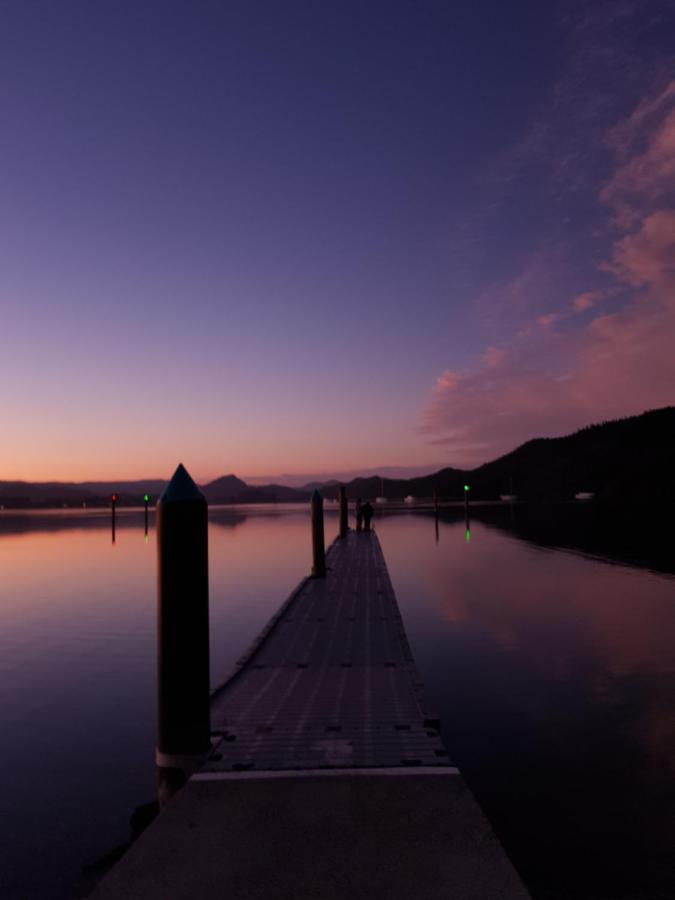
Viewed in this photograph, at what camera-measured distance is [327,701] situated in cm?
864

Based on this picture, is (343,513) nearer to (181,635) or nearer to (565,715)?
(565,715)

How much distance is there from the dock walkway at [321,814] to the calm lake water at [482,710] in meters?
1.49

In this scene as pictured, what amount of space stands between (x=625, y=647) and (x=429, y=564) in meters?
17.6

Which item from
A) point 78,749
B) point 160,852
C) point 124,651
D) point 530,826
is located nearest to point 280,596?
point 124,651

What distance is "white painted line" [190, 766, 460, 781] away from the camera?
5922mm

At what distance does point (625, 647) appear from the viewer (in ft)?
50.3

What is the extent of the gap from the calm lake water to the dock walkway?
149cm

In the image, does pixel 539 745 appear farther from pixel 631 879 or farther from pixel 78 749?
pixel 78 749

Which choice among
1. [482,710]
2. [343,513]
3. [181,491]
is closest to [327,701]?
[181,491]

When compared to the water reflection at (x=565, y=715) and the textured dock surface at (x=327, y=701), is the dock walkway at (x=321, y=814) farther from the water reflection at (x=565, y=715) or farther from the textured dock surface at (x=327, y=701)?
the water reflection at (x=565, y=715)

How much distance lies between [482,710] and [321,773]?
19.9ft

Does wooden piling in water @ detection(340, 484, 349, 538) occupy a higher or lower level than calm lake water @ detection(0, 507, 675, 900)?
higher

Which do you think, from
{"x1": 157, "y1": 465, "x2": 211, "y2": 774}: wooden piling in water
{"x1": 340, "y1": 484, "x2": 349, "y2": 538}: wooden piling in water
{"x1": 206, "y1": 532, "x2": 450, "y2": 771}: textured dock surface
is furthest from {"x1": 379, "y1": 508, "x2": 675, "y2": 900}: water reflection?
{"x1": 340, "y1": 484, "x2": 349, "y2": 538}: wooden piling in water

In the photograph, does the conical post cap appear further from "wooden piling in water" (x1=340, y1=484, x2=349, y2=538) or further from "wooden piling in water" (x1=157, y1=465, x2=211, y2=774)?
"wooden piling in water" (x1=340, y1=484, x2=349, y2=538)
